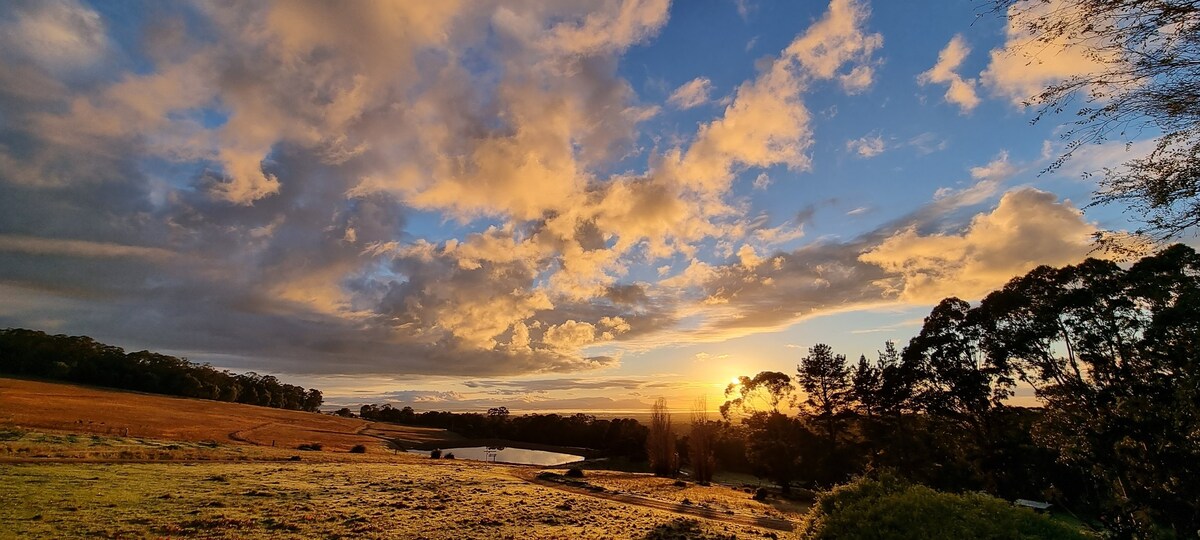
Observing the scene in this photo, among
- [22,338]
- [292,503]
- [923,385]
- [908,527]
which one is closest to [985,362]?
[923,385]

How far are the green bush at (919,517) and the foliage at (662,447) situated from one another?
5823 cm

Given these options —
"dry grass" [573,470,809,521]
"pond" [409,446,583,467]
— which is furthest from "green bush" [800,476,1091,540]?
"pond" [409,446,583,467]

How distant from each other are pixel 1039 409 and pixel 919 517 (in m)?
34.1

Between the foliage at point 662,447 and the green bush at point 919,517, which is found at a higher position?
the green bush at point 919,517

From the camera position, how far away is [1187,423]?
12.7m

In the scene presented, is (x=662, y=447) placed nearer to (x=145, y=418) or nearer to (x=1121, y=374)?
(x=1121, y=374)

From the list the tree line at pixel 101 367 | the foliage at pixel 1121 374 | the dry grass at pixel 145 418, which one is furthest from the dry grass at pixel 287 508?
the tree line at pixel 101 367

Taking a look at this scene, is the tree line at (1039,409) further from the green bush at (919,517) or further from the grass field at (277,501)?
the grass field at (277,501)

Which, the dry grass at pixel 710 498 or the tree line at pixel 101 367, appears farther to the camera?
the tree line at pixel 101 367

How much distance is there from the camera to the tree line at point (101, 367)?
110 m

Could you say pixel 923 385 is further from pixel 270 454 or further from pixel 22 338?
pixel 22 338

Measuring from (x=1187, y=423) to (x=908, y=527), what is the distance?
30.4 feet

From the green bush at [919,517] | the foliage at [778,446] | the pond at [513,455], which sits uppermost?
the green bush at [919,517]

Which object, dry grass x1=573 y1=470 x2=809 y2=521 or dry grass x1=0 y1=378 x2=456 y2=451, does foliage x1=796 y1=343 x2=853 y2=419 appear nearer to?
dry grass x1=573 y1=470 x2=809 y2=521
